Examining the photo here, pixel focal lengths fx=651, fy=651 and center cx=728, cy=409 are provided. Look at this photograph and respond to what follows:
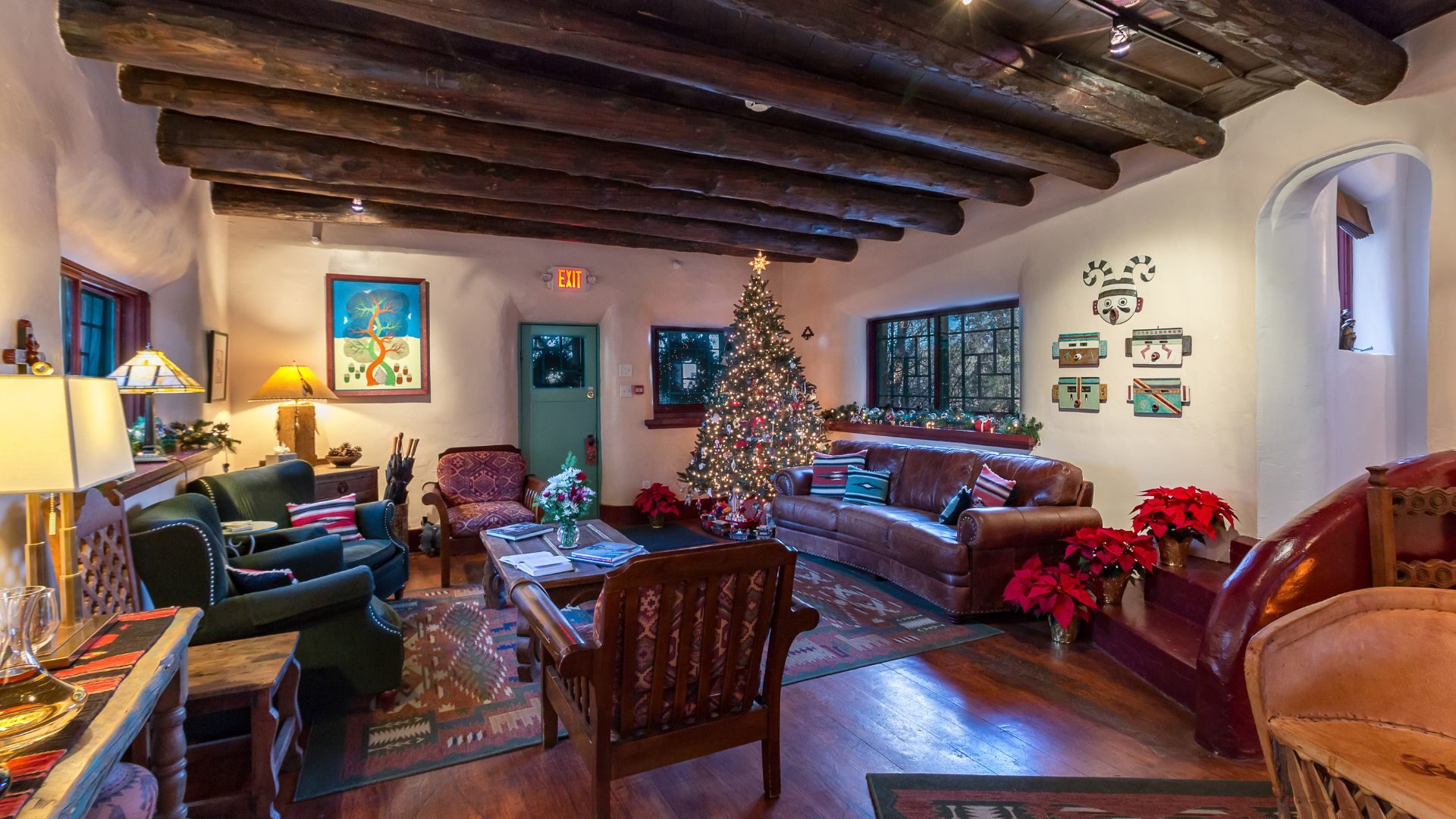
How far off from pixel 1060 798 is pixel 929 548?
1.89 metres

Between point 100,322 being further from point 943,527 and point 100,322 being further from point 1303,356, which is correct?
point 1303,356

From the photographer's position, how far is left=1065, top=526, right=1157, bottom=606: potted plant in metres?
3.50

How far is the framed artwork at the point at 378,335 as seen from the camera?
5586 mm

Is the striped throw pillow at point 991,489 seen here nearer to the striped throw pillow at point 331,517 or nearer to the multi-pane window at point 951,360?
the multi-pane window at point 951,360

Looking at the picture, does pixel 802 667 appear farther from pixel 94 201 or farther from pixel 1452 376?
pixel 94 201

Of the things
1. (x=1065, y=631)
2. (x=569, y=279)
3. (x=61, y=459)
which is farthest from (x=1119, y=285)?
(x=61, y=459)

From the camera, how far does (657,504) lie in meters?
6.64

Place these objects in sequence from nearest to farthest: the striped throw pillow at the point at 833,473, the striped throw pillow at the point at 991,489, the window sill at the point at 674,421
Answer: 1. the striped throw pillow at the point at 991,489
2. the striped throw pillow at the point at 833,473
3. the window sill at the point at 674,421

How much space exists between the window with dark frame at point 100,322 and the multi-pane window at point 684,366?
4.16m

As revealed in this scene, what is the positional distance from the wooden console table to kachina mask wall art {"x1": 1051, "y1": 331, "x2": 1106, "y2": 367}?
16.5ft

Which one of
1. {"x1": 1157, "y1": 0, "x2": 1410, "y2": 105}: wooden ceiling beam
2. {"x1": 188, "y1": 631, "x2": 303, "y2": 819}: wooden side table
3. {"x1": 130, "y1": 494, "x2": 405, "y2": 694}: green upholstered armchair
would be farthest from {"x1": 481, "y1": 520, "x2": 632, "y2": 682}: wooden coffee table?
{"x1": 1157, "y1": 0, "x2": 1410, "y2": 105}: wooden ceiling beam

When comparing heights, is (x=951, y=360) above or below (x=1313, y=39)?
below

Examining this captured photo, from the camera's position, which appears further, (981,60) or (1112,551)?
(1112,551)

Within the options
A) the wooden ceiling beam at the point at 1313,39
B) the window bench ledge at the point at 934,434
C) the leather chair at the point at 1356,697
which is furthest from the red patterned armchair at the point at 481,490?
the wooden ceiling beam at the point at 1313,39
